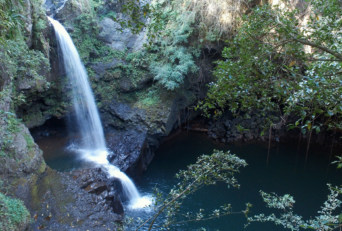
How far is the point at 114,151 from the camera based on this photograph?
35.2ft

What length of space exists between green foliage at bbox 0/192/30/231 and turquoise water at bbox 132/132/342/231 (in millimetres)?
3437

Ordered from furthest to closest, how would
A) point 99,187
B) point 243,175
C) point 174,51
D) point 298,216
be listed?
point 174,51 < point 243,175 < point 99,187 < point 298,216

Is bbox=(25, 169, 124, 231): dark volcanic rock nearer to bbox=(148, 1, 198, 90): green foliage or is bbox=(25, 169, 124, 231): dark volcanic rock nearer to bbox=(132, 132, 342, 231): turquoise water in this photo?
bbox=(132, 132, 342, 231): turquoise water

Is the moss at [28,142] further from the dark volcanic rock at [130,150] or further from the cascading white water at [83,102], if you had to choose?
the dark volcanic rock at [130,150]

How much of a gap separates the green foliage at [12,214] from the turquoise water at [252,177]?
344cm

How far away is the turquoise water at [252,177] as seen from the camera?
8633 mm

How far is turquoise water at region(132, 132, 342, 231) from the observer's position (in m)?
8.63

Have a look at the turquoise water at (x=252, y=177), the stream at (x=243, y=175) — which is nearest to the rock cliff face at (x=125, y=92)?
the turquoise water at (x=252, y=177)

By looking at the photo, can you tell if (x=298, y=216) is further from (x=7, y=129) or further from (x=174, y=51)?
(x=174, y=51)

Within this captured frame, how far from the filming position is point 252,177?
10.9 metres

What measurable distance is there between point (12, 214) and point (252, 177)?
8.75 metres

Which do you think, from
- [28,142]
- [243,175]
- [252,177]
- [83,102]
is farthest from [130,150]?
[252,177]

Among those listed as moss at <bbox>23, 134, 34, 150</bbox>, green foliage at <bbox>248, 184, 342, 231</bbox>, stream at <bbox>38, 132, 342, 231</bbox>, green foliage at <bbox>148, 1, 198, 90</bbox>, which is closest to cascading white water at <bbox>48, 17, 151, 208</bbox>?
stream at <bbox>38, 132, 342, 231</bbox>

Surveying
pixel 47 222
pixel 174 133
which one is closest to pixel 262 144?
pixel 174 133
